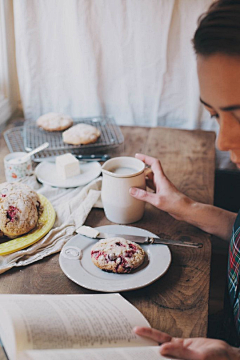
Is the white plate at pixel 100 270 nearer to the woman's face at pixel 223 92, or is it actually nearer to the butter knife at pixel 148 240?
the butter knife at pixel 148 240

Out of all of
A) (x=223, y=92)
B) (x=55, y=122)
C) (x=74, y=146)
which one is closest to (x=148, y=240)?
(x=223, y=92)

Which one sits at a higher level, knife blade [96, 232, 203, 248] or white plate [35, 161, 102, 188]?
white plate [35, 161, 102, 188]

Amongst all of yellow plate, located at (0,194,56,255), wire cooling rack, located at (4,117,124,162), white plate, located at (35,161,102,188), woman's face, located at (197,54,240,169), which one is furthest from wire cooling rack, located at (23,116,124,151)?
woman's face, located at (197,54,240,169)

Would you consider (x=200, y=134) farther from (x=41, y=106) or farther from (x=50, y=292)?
A: (x=50, y=292)

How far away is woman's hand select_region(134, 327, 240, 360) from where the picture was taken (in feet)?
2.22

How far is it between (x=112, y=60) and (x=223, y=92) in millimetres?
1155

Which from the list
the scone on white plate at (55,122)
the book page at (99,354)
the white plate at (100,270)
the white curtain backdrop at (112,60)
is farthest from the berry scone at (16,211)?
the white curtain backdrop at (112,60)

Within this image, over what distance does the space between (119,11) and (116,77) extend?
0.93 feet

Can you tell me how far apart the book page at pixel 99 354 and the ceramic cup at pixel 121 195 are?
17.4 inches

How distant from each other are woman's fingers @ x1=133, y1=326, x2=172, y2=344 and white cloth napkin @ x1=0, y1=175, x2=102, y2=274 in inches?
13.3

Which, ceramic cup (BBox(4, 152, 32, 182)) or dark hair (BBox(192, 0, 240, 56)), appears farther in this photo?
ceramic cup (BBox(4, 152, 32, 182))

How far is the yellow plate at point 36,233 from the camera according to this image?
3.18ft

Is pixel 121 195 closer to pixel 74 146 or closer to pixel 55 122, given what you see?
pixel 74 146

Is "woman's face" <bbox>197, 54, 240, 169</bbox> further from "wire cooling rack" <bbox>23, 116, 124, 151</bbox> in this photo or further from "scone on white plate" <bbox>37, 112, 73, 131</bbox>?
"scone on white plate" <bbox>37, 112, 73, 131</bbox>
